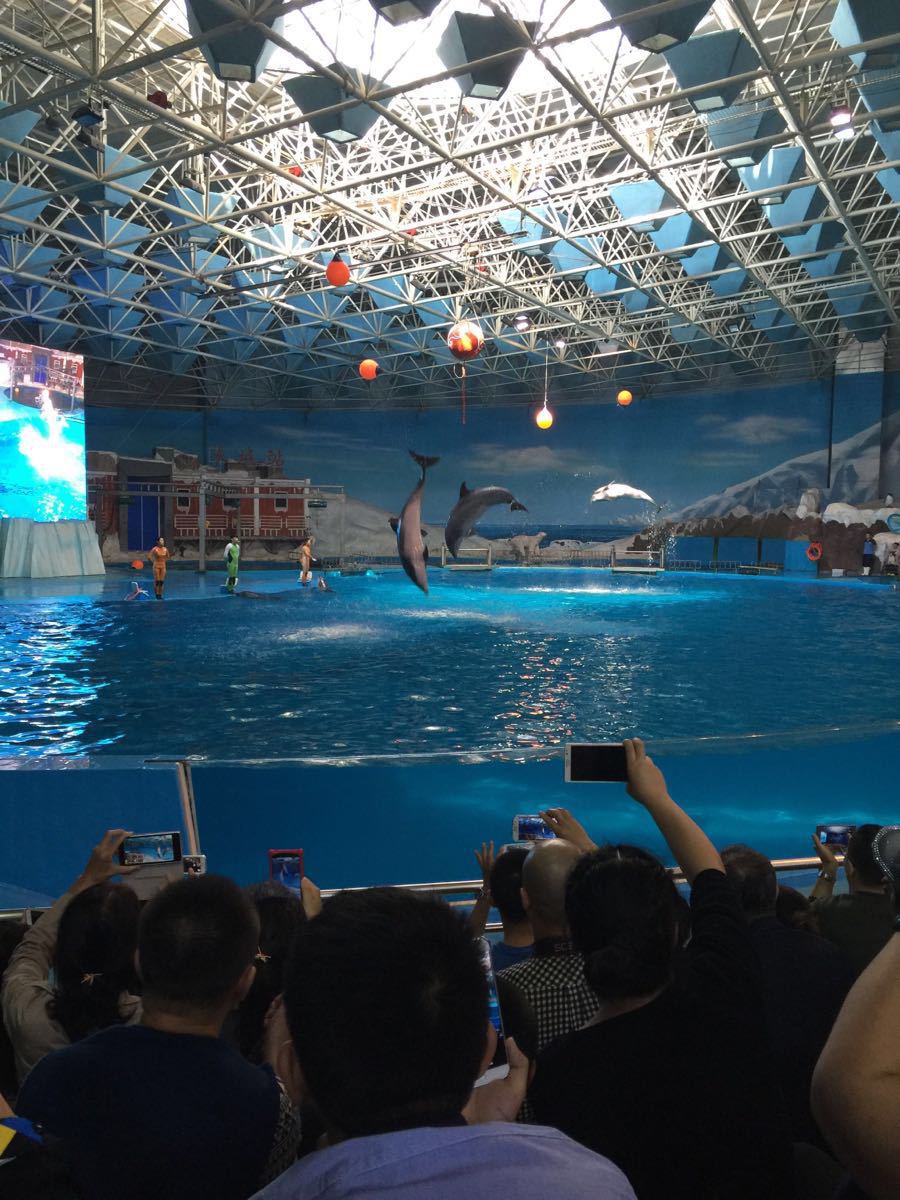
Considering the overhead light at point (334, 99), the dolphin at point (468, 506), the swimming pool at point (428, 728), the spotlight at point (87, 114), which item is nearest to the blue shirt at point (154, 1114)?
the swimming pool at point (428, 728)

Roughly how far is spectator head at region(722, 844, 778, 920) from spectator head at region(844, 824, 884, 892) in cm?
21

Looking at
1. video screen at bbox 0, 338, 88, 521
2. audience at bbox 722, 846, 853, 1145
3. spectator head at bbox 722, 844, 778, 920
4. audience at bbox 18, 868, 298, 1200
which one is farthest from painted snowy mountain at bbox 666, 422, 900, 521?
audience at bbox 18, 868, 298, 1200

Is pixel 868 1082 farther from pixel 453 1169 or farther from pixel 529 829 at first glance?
pixel 529 829

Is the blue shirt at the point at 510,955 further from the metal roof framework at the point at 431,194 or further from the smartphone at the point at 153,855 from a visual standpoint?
the metal roof framework at the point at 431,194

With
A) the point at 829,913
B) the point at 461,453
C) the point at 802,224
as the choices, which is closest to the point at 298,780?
the point at 829,913

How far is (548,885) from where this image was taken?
1.95 m

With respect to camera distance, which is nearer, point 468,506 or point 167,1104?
point 167,1104

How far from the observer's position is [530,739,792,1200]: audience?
1193 millimetres

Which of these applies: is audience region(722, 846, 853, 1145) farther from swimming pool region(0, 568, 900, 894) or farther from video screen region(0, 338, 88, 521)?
video screen region(0, 338, 88, 521)

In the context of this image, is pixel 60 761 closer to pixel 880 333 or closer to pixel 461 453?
pixel 880 333

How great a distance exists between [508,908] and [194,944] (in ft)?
3.63

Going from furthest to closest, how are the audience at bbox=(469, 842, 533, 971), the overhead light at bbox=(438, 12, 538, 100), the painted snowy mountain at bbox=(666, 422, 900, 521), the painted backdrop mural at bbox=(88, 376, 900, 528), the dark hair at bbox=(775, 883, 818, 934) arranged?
the painted backdrop mural at bbox=(88, 376, 900, 528), the painted snowy mountain at bbox=(666, 422, 900, 521), the overhead light at bbox=(438, 12, 538, 100), the dark hair at bbox=(775, 883, 818, 934), the audience at bbox=(469, 842, 533, 971)

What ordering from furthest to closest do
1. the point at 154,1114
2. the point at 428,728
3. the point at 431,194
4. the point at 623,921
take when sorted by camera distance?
the point at 431,194
the point at 428,728
the point at 623,921
the point at 154,1114

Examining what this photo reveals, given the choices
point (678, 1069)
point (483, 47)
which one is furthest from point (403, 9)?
point (678, 1069)
